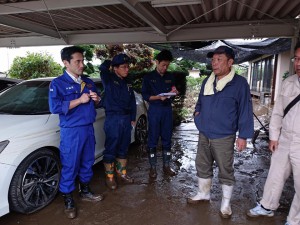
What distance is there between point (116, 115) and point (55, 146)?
869mm

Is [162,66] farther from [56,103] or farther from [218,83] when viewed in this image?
[56,103]

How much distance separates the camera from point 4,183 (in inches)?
101

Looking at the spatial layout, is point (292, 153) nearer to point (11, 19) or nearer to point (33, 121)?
point (33, 121)

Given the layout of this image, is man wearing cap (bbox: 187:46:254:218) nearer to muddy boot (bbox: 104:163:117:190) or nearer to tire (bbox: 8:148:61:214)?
muddy boot (bbox: 104:163:117:190)

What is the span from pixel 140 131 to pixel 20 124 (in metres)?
3.15

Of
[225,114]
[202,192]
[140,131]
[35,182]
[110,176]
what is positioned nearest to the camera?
[225,114]

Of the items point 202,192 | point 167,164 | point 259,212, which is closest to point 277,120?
point 259,212

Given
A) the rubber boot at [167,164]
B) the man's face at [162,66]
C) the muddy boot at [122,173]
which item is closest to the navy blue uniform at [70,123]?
the muddy boot at [122,173]

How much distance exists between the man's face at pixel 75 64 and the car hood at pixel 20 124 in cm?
69

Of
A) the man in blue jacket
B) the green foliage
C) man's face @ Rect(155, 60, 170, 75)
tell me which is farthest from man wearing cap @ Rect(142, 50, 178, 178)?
the green foliage

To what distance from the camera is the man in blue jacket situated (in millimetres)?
2781

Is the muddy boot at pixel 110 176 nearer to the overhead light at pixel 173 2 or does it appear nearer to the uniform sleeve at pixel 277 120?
the uniform sleeve at pixel 277 120

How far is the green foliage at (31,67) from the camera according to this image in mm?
10703

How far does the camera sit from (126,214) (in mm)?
3096
